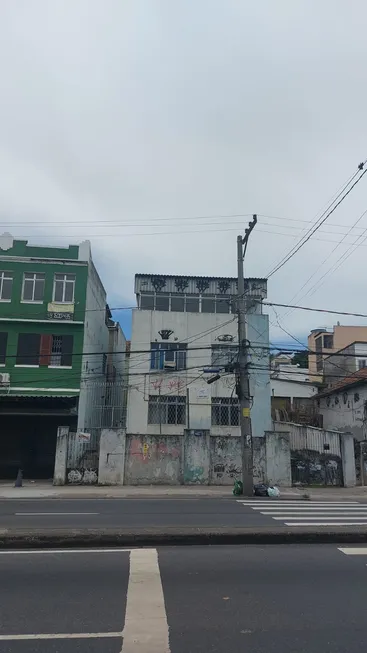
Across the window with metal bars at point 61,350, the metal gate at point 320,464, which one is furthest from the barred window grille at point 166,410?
the metal gate at point 320,464

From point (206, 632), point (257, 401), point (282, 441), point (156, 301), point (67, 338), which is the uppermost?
point (156, 301)

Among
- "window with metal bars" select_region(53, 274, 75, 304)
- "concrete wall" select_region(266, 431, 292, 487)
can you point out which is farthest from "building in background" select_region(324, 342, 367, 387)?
"window with metal bars" select_region(53, 274, 75, 304)

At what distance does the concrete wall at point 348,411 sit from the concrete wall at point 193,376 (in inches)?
231

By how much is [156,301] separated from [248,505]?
19216 mm

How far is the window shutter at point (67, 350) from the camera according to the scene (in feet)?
92.1

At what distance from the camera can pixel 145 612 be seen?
15.8ft

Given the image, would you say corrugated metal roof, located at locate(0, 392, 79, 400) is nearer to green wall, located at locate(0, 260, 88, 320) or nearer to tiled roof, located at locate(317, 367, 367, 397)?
green wall, located at locate(0, 260, 88, 320)

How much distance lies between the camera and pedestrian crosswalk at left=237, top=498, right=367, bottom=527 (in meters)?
11.1

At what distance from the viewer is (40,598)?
17.4ft

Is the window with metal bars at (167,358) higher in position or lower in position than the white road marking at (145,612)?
higher

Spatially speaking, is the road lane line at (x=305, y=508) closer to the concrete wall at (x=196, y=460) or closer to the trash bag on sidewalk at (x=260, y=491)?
the trash bag on sidewalk at (x=260, y=491)

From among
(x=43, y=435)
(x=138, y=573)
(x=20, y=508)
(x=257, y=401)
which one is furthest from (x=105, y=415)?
(x=138, y=573)

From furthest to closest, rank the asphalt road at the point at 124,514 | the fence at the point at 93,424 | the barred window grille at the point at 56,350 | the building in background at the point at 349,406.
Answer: the building in background at the point at 349,406 → the barred window grille at the point at 56,350 → the fence at the point at 93,424 → the asphalt road at the point at 124,514

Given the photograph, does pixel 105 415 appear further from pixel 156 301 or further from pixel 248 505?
pixel 248 505
